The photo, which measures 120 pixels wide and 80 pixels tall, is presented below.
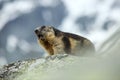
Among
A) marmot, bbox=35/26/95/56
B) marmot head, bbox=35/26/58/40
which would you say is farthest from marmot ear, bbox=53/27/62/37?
marmot head, bbox=35/26/58/40

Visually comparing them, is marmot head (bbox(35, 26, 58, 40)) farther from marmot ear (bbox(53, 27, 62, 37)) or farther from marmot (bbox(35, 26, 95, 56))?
marmot ear (bbox(53, 27, 62, 37))

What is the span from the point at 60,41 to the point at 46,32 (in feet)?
4.88

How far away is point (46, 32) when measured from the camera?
84.0 ft

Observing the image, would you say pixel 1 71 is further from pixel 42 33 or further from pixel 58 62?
pixel 42 33

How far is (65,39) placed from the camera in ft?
82.0

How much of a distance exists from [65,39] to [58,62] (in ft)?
50.1

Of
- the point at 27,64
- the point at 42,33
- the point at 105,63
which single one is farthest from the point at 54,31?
the point at 105,63

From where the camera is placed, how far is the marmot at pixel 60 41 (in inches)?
953

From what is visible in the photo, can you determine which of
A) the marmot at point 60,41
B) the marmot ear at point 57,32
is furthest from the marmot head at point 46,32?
the marmot ear at point 57,32

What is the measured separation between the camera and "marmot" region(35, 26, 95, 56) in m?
24.2

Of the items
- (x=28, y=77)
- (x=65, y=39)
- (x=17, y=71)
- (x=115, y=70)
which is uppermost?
(x=65, y=39)

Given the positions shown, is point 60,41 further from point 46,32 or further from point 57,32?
point 46,32

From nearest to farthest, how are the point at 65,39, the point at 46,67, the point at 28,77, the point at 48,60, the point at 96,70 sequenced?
the point at 96,70
the point at 28,77
the point at 46,67
the point at 48,60
the point at 65,39

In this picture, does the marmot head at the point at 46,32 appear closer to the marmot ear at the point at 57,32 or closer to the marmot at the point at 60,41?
the marmot at the point at 60,41
